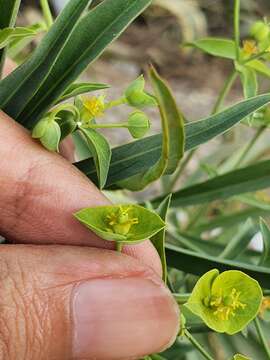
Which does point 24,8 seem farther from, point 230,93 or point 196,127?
point 196,127

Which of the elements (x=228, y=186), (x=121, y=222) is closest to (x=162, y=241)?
(x=121, y=222)

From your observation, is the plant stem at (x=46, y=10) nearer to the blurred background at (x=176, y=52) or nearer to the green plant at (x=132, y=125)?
the green plant at (x=132, y=125)

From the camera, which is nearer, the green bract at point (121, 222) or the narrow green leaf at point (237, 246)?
the green bract at point (121, 222)

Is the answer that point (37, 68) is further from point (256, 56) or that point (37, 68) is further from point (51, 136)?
point (256, 56)

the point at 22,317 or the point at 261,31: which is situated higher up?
the point at 261,31

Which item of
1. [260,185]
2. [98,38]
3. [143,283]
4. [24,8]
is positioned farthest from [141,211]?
[24,8]

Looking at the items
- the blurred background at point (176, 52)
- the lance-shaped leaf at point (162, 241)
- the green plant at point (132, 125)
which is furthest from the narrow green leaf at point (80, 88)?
the blurred background at point (176, 52)

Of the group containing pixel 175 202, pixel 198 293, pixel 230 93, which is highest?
pixel 198 293
